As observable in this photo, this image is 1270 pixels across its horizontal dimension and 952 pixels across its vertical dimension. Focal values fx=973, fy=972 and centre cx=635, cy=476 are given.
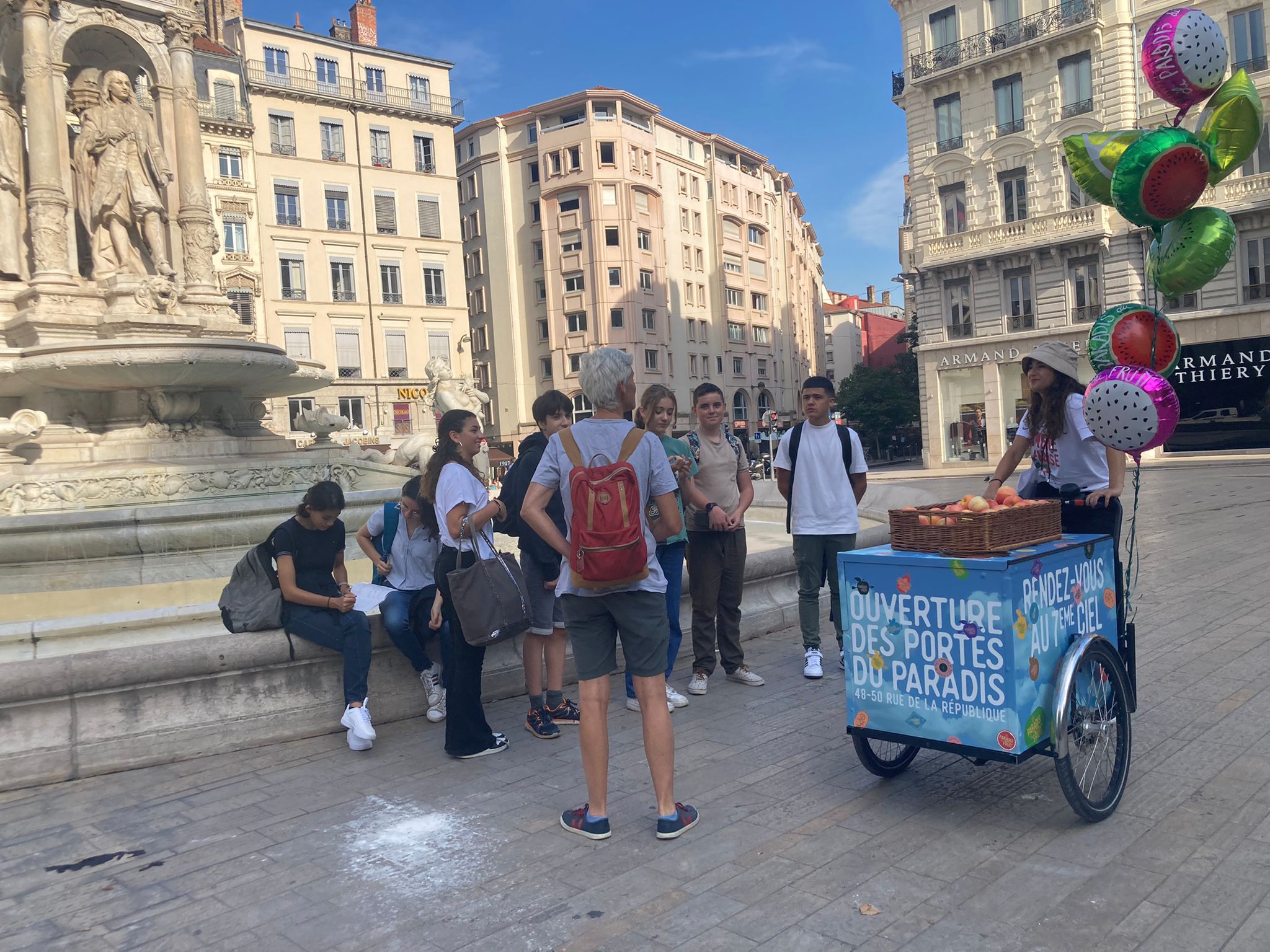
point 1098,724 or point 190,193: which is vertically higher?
point 190,193

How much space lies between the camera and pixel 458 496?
197 inches

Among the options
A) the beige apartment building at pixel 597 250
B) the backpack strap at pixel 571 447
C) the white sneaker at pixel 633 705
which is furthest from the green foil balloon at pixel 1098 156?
the beige apartment building at pixel 597 250

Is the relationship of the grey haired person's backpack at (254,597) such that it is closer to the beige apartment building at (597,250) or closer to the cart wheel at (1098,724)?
→ the cart wheel at (1098,724)

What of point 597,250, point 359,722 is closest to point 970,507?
point 359,722

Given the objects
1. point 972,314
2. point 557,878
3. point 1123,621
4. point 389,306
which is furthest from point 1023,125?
point 557,878

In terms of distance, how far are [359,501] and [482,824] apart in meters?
6.11

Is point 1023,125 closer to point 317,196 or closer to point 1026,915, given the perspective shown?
point 317,196

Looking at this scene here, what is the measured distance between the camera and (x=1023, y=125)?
35.3 m

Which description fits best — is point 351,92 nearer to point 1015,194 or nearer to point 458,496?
point 1015,194

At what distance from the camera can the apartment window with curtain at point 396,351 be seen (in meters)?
47.8

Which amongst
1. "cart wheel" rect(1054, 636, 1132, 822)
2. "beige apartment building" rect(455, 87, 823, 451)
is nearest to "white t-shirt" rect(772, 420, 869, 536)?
"cart wheel" rect(1054, 636, 1132, 822)

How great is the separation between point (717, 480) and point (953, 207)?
115 feet

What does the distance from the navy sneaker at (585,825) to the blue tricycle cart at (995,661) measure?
110 cm

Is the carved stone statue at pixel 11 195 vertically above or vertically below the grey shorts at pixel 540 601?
above
